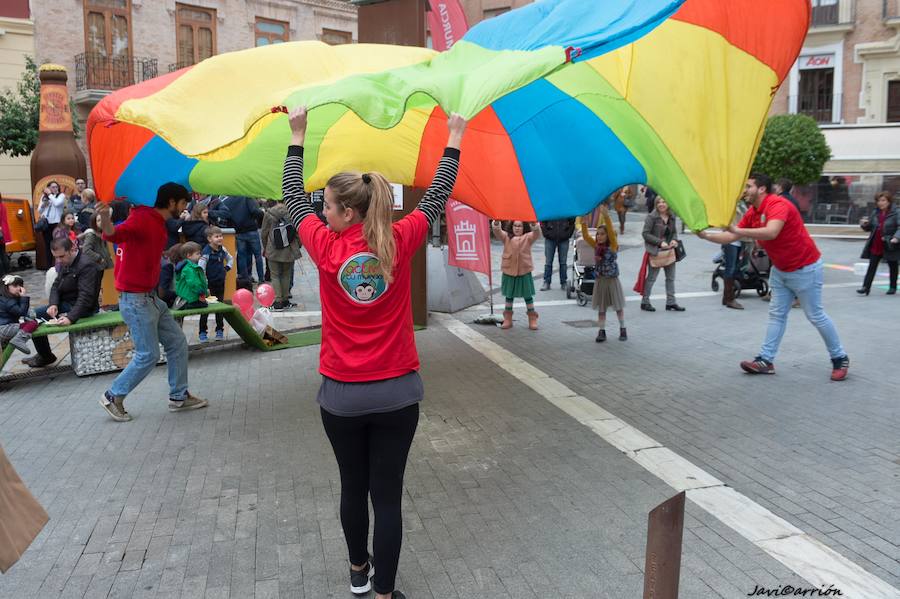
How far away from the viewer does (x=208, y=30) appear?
89.0 ft

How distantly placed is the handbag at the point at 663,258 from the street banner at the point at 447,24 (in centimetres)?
438

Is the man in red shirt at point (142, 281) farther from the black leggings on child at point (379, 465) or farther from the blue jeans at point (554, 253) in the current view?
the blue jeans at point (554, 253)

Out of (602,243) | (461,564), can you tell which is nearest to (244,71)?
(461,564)

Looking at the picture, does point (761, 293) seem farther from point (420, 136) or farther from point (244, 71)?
point (244, 71)

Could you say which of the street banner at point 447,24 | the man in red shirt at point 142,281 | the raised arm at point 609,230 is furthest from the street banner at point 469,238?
the man in red shirt at point 142,281

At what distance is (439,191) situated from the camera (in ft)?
11.4

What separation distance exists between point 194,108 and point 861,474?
5.02 m

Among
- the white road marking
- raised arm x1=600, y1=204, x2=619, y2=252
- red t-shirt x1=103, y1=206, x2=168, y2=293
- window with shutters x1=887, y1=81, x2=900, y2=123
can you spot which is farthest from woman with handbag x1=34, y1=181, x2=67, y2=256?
window with shutters x1=887, y1=81, x2=900, y2=123

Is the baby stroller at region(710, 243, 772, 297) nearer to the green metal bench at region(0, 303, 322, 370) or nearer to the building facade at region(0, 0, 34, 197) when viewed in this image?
the green metal bench at region(0, 303, 322, 370)

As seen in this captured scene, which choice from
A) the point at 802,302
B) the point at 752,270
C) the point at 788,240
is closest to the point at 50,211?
the point at 752,270

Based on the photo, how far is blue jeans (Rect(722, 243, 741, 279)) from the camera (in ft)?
37.8

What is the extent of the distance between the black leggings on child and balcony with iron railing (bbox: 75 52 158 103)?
24.1m

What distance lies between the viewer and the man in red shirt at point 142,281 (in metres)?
5.77

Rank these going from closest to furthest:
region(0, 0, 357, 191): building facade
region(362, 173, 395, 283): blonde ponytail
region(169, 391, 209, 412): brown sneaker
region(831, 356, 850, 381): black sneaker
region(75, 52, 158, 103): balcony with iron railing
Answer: region(362, 173, 395, 283): blonde ponytail, region(169, 391, 209, 412): brown sneaker, region(831, 356, 850, 381): black sneaker, region(0, 0, 357, 191): building facade, region(75, 52, 158, 103): balcony with iron railing
